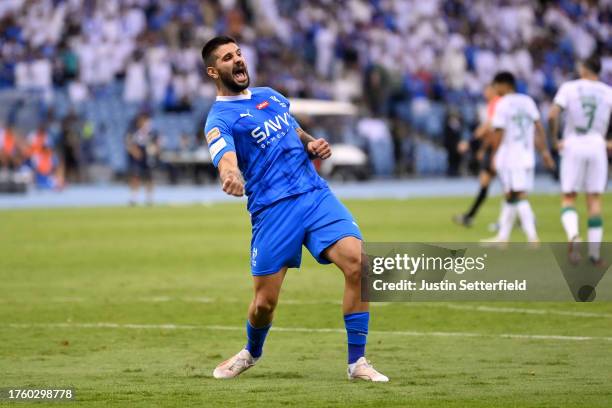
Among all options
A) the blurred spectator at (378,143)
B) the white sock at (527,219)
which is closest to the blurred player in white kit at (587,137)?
the white sock at (527,219)

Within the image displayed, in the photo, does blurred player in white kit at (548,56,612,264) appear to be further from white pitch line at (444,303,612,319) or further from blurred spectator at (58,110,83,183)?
blurred spectator at (58,110,83,183)

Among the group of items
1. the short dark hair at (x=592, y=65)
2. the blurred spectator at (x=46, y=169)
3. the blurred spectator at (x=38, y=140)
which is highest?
the short dark hair at (x=592, y=65)

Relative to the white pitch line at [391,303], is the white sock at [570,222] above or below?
above

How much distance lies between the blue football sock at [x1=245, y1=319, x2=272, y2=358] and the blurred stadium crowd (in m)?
32.1

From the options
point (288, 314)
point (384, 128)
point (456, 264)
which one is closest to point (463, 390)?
point (456, 264)

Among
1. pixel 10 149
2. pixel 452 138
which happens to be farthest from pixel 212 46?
pixel 452 138

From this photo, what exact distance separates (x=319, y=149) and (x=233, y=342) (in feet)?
9.55

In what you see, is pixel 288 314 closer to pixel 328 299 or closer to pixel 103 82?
pixel 328 299

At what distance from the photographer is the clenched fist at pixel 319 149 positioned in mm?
9148

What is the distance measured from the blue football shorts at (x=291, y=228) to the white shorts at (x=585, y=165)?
25.5ft

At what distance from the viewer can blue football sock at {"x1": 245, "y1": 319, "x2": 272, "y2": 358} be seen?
951cm

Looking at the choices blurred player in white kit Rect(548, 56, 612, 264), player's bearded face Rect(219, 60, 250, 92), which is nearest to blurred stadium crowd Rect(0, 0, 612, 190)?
blurred player in white kit Rect(548, 56, 612, 264)

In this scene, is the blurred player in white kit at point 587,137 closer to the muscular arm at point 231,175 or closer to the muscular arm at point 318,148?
the muscular arm at point 318,148

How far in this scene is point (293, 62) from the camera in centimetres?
4491
